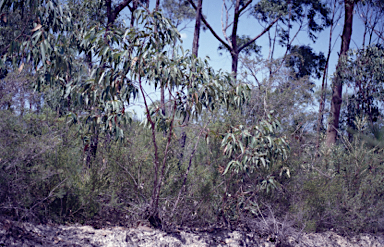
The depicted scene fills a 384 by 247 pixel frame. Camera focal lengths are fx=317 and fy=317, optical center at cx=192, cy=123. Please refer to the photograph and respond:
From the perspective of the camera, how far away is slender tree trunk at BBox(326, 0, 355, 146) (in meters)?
12.6

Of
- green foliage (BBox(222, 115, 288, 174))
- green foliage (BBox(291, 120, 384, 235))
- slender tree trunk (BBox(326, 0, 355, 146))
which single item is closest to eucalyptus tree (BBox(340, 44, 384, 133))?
slender tree trunk (BBox(326, 0, 355, 146))

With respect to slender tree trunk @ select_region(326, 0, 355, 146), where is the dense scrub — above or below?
below

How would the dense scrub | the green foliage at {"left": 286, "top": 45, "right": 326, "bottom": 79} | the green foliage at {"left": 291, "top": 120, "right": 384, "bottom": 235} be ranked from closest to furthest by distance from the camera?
the dense scrub, the green foliage at {"left": 291, "top": 120, "right": 384, "bottom": 235}, the green foliage at {"left": 286, "top": 45, "right": 326, "bottom": 79}

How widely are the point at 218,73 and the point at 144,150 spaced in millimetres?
1503

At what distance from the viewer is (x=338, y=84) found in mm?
12797

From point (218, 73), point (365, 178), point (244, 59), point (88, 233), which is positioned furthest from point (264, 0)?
point (88, 233)

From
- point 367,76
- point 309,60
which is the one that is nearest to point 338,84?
point 367,76

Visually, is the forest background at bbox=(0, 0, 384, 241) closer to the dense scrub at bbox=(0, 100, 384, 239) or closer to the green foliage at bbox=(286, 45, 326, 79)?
the dense scrub at bbox=(0, 100, 384, 239)

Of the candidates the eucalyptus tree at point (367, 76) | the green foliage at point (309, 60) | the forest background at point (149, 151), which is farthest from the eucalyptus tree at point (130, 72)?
the green foliage at point (309, 60)

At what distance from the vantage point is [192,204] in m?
4.66

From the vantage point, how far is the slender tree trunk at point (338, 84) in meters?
12.6

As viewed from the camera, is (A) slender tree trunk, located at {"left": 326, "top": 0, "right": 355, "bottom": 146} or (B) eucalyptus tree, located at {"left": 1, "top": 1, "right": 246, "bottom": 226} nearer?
(B) eucalyptus tree, located at {"left": 1, "top": 1, "right": 246, "bottom": 226}

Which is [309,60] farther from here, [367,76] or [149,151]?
[149,151]

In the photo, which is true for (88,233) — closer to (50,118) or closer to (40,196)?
(40,196)
